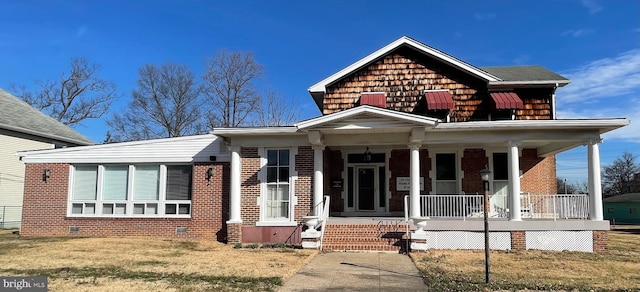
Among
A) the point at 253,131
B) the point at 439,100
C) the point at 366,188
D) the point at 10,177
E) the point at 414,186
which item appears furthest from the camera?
the point at 10,177

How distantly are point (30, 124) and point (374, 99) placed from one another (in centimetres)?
1694

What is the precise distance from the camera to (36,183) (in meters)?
15.6

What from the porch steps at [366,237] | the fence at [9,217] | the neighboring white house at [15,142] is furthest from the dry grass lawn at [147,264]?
the neighboring white house at [15,142]

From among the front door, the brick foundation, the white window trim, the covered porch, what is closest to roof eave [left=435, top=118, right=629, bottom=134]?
the covered porch

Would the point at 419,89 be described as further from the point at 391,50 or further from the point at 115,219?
the point at 115,219

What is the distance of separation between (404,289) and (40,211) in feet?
43.2

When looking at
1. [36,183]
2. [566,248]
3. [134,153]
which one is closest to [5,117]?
[36,183]

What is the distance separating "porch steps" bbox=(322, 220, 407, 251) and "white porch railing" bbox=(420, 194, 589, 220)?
5.42ft

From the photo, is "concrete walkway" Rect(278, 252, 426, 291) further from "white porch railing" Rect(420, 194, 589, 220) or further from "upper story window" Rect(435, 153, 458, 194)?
"upper story window" Rect(435, 153, 458, 194)

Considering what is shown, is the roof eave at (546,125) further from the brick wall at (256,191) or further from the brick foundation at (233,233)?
the brick foundation at (233,233)

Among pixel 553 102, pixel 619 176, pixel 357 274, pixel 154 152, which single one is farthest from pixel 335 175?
pixel 619 176

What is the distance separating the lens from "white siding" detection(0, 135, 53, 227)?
816 inches

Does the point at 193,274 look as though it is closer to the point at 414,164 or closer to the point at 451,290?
the point at 451,290

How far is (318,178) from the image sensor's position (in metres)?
13.9
